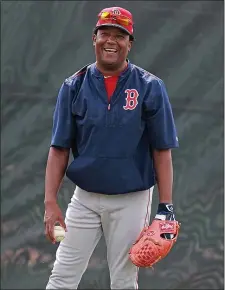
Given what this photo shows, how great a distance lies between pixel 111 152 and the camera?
3586 mm

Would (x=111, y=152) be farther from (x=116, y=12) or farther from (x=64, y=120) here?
(x=116, y=12)

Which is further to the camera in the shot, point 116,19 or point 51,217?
point 51,217

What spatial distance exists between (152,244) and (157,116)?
538 millimetres

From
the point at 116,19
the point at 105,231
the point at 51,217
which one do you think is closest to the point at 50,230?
the point at 51,217

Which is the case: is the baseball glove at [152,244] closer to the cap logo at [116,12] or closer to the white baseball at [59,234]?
the white baseball at [59,234]

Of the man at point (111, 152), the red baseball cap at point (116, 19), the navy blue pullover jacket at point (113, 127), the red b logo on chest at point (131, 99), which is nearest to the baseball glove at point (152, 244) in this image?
the man at point (111, 152)

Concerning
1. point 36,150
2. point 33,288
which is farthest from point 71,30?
point 33,288

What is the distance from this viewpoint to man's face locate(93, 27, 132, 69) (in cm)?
357

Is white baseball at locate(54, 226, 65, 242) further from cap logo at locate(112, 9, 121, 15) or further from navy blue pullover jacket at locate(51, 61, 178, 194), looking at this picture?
cap logo at locate(112, 9, 121, 15)

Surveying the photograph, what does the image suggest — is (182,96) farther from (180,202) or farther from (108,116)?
(108,116)

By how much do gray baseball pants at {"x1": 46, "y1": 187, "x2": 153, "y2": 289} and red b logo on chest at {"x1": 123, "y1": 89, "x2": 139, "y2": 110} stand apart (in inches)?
15.6

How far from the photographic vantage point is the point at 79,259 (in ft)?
12.2

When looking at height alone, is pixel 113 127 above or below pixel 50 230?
above

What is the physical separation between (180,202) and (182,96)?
0.62m
